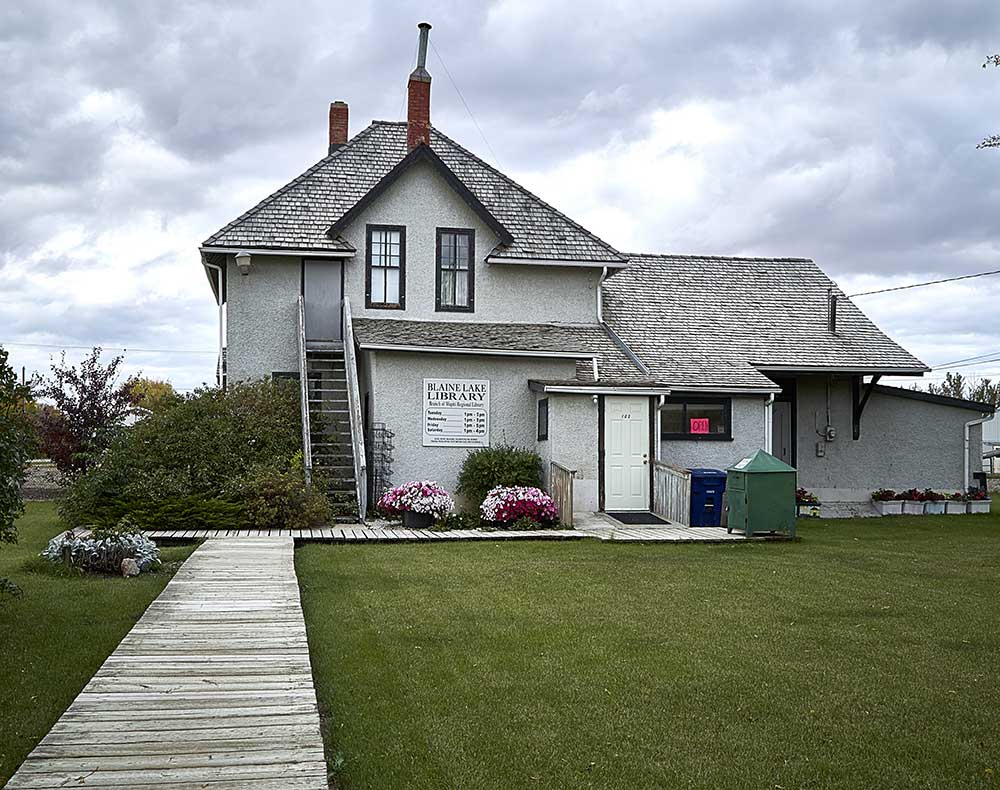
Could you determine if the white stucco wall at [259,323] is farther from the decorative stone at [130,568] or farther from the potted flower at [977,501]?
the potted flower at [977,501]

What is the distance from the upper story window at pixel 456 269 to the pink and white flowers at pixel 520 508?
5453mm

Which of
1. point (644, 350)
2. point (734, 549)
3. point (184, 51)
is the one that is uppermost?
point (184, 51)

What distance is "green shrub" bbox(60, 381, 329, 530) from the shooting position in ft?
52.8

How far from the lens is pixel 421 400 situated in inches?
752

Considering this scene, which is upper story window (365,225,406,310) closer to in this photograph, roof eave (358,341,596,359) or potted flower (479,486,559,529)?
roof eave (358,341,596,359)

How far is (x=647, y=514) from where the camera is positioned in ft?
62.6

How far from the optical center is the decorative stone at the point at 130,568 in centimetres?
1155

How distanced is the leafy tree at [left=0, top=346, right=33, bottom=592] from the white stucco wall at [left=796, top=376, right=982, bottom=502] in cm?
1856

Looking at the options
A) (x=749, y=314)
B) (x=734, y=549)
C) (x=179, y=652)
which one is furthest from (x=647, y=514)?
(x=179, y=652)

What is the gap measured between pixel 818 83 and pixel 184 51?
1054cm

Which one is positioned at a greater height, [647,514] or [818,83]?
[818,83]

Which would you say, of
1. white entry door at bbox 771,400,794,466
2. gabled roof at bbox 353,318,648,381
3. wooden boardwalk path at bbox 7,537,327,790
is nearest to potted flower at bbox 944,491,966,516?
white entry door at bbox 771,400,794,466

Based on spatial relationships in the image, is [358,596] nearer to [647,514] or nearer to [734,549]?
[734,549]

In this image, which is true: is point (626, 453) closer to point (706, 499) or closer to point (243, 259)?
point (706, 499)
